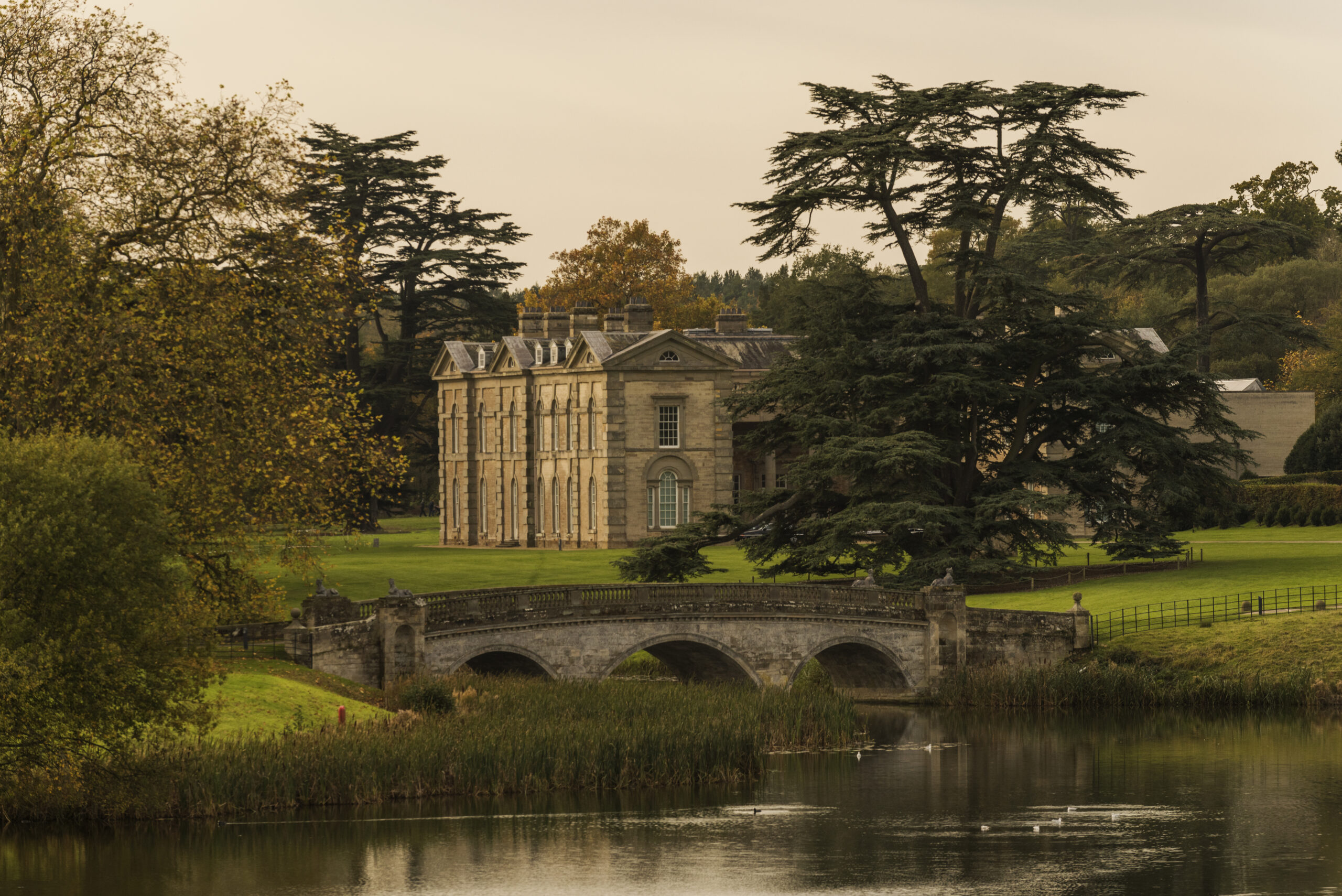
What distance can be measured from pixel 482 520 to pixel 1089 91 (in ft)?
143

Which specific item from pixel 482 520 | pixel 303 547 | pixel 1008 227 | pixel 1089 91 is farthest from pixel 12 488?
pixel 1008 227

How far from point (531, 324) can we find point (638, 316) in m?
7.79

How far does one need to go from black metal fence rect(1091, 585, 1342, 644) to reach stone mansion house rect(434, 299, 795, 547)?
32539 millimetres

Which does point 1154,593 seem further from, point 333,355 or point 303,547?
point 333,355

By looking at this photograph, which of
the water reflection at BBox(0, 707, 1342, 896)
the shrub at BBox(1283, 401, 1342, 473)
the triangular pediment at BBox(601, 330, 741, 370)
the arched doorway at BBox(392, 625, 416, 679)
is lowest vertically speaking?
the water reflection at BBox(0, 707, 1342, 896)

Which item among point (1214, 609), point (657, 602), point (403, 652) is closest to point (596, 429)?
point (1214, 609)

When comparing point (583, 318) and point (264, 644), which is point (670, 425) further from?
point (264, 644)

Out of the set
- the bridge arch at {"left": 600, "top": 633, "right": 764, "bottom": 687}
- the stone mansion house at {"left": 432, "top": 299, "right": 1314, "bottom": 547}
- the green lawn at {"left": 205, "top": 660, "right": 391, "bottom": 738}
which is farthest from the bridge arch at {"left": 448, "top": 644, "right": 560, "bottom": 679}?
the stone mansion house at {"left": 432, "top": 299, "right": 1314, "bottom": 547}

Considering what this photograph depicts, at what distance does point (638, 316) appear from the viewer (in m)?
88.7

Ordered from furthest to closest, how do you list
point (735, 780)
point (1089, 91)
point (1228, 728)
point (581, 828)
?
point (1089, 91), point (1228, 728), point (735, 780), point (581, 828)

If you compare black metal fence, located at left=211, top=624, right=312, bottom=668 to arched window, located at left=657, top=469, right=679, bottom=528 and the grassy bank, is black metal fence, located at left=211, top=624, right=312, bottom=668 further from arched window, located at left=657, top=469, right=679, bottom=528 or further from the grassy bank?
arched window, located at left=657, top=469, right=679, bottom=528

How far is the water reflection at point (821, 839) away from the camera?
28.6 meters

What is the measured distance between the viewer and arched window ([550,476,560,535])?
287ft

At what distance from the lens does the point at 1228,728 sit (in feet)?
148
